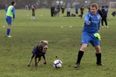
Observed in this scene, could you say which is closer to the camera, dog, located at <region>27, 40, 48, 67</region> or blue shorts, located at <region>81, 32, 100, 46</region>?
dog, located at <region>27, 40, 48, 67</region>

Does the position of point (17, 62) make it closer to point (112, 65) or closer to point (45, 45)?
point (45, 45)

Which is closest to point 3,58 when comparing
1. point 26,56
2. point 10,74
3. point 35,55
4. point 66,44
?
point 26,56

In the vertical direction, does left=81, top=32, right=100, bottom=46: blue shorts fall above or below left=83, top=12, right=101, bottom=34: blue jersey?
below

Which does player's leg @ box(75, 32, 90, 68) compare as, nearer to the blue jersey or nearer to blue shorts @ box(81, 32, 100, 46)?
blue shorts @ box(81, 32, 100, 46)

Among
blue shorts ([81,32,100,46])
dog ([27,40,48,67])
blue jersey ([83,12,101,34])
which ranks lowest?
dog ([27,40,48,67])

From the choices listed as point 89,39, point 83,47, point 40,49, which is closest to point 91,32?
point 89,39

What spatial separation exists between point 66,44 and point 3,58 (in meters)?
5.99

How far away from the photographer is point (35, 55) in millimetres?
14703

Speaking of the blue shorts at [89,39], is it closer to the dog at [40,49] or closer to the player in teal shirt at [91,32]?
the player in teal shirt at [91,32]

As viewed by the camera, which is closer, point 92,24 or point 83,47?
point 83,47

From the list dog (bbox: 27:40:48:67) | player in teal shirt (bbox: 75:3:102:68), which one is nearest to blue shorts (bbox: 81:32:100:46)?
A: player in teal shirt (bbox: 75:3:102:68)

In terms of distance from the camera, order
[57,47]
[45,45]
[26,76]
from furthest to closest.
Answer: [57,47]
[45,45]
[26,76]

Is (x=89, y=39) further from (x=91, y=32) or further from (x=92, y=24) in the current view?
(x=92, y=24)

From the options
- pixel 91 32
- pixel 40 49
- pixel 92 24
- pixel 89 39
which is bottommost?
pixel 40 49
